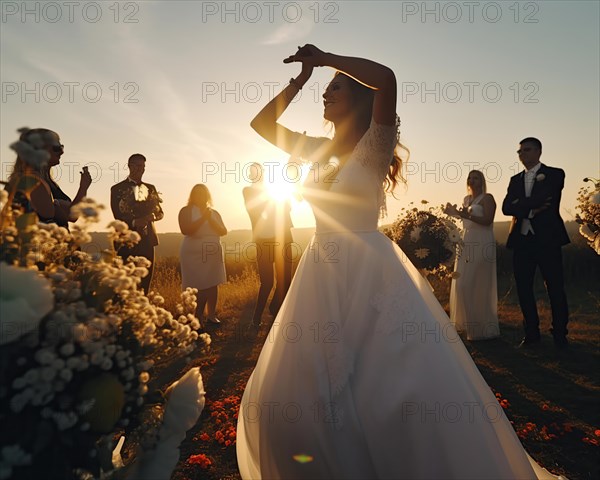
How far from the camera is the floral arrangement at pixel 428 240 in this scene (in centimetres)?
772

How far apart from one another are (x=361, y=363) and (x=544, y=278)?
651 centimetres

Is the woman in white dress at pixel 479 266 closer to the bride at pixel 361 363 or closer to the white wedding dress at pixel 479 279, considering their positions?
the white wedding dress at pixel 479 279

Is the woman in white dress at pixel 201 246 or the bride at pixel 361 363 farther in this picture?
the woman in white dress at pixel 201 246

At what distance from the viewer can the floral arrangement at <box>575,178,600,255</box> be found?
554cm

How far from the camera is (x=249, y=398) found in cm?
346

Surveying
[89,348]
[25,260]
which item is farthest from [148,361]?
[25,260]

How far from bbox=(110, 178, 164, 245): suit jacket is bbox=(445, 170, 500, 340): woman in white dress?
5.62 metres

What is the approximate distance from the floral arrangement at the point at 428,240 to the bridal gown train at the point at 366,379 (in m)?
4.33

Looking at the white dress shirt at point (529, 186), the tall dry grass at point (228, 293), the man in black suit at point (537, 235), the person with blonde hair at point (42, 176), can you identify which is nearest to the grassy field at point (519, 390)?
the tall dry grass at point (228, 293)

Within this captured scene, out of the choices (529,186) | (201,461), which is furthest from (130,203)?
(529,186)

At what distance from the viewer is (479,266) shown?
9.15m

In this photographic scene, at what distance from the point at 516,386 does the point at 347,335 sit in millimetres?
4162

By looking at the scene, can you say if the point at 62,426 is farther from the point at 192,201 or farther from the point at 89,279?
the point at 192,201

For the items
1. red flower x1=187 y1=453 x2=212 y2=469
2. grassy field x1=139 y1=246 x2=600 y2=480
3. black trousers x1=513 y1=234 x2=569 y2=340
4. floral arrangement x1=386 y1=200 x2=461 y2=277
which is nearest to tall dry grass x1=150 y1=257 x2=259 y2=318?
grassy field x1=139 y1=246 x2=600 y2=480
